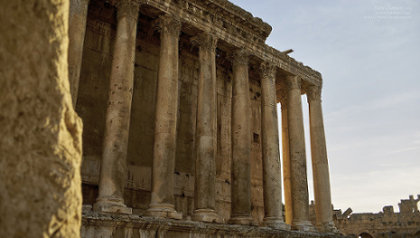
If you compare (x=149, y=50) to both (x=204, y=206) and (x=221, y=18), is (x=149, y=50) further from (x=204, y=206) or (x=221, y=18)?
(x=204, y=206)

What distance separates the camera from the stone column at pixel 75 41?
10797 millimetres

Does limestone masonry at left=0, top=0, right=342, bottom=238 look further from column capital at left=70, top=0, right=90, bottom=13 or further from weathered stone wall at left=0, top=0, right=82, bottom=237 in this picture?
weathered stone wall at left=0, top=0, right=82, bottom=237

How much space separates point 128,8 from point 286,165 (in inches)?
386

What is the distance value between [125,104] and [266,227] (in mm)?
6546

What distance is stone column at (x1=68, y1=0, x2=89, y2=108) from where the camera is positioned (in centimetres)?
1080

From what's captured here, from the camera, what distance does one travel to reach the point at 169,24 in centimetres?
1377

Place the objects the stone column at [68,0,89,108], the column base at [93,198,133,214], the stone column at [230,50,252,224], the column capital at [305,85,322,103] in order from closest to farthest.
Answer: the column base at [93,198,133,214], the stone column at [68,0,89,108], the stone column at [230,50,252,224], the column capital at [305,85,322,103]

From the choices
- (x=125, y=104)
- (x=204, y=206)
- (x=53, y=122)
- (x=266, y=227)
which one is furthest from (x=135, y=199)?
(x=53, y=122)

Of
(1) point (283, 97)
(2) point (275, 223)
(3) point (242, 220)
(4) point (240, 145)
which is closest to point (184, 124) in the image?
(4) point (240, 145)

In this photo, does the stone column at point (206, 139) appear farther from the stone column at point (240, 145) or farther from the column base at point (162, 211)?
the stone column at point (240, 145)

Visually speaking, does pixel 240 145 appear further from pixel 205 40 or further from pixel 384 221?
pixel 384 221

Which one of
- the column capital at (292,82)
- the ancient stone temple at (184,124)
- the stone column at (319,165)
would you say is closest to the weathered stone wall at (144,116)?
the ancient stone temple at (184,124)

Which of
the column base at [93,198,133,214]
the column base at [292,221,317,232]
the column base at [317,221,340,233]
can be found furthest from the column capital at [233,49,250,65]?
the column base at [93,198,133,214]

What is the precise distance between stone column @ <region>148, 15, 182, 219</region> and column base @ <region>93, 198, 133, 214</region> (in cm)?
111
